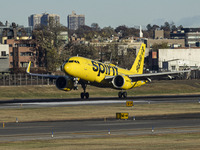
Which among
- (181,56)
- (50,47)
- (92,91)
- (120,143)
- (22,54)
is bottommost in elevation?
(120,143)

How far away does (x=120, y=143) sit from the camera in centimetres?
2961

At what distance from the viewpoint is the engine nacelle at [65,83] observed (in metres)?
68.1

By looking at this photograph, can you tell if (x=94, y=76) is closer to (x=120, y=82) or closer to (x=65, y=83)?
(x=65, y=83)

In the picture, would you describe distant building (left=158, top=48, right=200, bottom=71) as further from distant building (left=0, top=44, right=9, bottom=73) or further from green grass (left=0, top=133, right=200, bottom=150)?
green grass (left=0, top=133, right=200, bottom=150)

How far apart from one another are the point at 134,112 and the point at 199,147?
2295cm

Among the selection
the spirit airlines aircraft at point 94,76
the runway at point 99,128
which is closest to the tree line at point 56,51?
the spirit airlines aircraft at point 94,76

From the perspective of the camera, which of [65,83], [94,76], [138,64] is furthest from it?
[138,64]

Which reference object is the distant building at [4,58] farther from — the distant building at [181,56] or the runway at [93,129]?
the runway at [93,129]

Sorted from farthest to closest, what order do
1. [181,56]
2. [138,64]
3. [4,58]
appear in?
[181,56] < [4,58] < [138,64]

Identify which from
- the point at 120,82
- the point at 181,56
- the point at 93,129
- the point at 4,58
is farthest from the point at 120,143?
the point at 181,56

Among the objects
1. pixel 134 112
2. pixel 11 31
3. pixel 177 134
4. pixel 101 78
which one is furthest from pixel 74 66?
pixel 11 31

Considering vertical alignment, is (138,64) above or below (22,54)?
below

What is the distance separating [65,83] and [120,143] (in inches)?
1559

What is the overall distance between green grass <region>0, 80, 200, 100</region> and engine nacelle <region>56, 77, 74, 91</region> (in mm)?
15639
